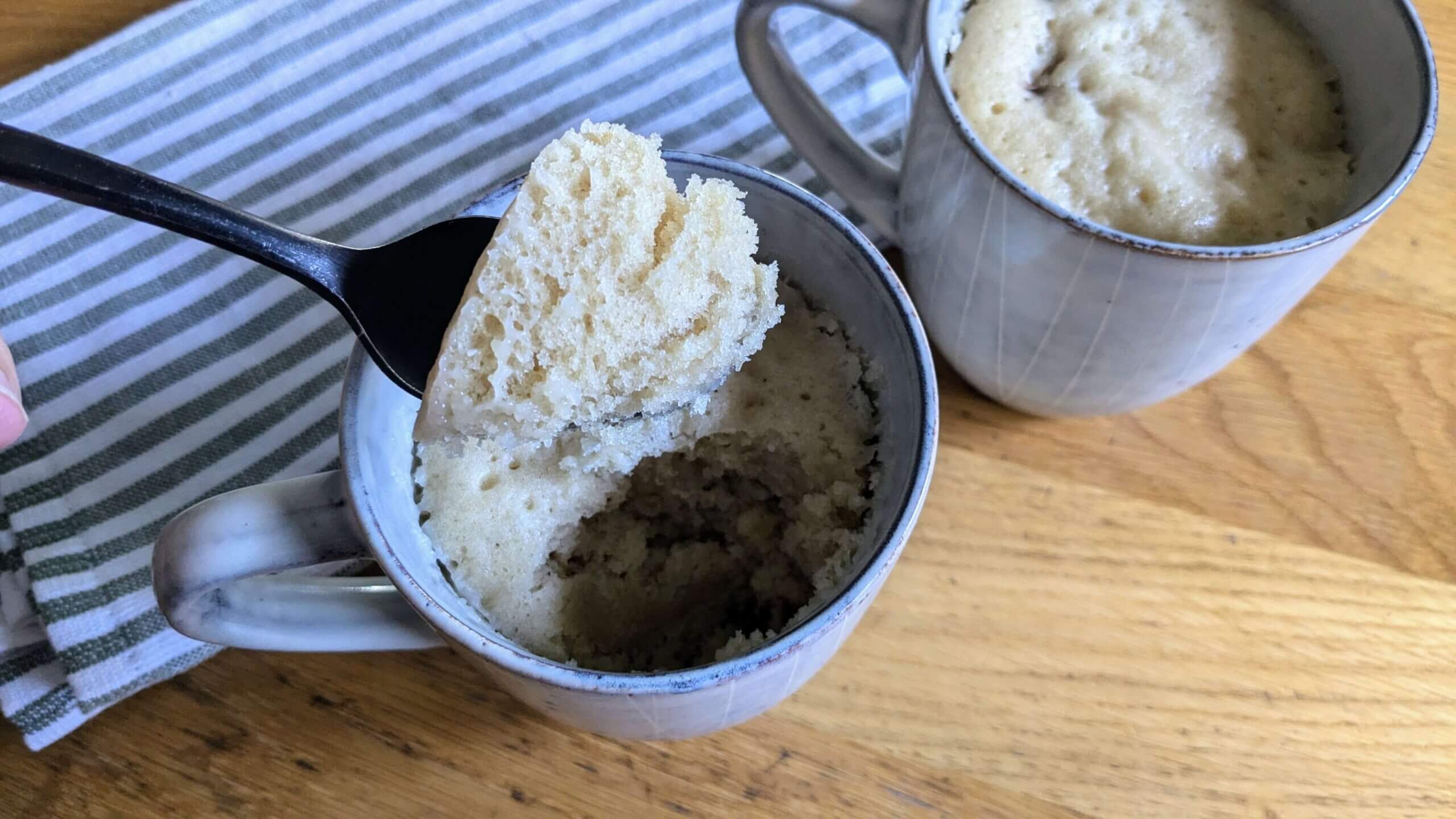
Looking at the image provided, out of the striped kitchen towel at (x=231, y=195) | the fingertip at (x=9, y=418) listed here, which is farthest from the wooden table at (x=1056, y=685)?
the fingertip at (x=9, y=418)

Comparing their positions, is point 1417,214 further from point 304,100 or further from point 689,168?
point 304,100

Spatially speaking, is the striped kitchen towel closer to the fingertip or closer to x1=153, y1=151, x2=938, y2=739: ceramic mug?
the fingertip

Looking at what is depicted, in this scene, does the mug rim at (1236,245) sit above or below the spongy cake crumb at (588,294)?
below

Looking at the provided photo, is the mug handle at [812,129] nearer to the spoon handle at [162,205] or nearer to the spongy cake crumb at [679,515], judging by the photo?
the spongy cake crumb at [679,515]

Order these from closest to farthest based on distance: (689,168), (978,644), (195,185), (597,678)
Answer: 1. (597,678)
2. (689,168)
3. (978,644)
4. (195,185)

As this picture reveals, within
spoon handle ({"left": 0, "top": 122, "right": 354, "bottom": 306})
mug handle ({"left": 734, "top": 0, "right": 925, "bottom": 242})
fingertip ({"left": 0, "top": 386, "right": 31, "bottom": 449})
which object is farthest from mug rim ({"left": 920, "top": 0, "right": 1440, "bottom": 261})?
fingertip ({"left": 0, "top": 386, "right": 31, "bottom": 449})

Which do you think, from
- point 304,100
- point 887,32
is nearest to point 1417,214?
point 887,32

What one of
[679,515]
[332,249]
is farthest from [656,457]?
[332,249]
